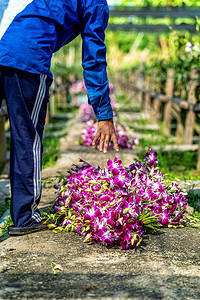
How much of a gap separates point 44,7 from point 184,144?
3962mm

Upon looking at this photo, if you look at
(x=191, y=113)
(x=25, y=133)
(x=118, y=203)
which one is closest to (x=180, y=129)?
(x=191, y=113)

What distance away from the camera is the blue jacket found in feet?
7.11

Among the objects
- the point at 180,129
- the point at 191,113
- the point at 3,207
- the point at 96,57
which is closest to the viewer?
the point at 96,57

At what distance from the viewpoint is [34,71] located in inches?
86.7

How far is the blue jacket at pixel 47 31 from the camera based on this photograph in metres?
2.17

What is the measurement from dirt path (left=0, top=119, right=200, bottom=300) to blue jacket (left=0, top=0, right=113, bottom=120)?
87cm

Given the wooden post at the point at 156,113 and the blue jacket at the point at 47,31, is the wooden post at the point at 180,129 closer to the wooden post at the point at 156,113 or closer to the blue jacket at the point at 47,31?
the wooden post at the point at 156,113

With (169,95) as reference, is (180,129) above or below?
below

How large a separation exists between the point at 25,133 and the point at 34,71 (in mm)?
341

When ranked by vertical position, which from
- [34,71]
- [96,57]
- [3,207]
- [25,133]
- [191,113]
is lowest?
[3,207]

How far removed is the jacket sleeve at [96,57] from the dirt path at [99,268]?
777 mm

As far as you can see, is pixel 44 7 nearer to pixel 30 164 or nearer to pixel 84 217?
pixel 30 164

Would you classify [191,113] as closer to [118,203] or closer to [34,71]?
[118,203]

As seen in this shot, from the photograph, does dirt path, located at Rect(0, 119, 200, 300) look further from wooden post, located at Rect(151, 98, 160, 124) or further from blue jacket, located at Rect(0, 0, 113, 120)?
wooden post, located at Rect(151, 98, 160, 124)
